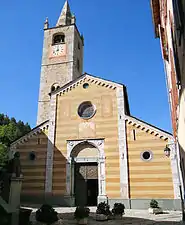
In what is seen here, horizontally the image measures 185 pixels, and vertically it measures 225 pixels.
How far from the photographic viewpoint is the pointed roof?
109 feet

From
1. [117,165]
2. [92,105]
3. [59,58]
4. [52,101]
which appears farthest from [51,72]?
[117,165]

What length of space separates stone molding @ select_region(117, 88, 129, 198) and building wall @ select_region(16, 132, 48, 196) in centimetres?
602

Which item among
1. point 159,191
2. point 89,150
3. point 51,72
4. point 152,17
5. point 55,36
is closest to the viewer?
point 152,17

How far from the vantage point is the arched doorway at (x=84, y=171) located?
17.3 metres

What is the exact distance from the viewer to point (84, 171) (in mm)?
17625

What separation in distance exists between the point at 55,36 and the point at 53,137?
→ 61.4 feet

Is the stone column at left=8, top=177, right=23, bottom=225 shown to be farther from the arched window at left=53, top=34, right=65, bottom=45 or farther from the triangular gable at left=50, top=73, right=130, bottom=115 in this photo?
the arched window at left=53, top=34, right=65, bottom=45

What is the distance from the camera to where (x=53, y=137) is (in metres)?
18.3

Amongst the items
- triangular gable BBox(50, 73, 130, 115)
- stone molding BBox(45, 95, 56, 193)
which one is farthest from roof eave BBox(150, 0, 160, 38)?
stone molding BBox(45, 95, 56, 193)

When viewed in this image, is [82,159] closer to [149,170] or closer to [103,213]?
A: [149,170]

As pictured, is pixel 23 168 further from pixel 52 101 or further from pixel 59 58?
pixel 59 58

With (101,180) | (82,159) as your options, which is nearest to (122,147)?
(101,180)

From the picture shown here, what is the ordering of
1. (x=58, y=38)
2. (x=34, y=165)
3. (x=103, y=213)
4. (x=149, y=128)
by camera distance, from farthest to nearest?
(x=58, y=38) → (x=34, y=165) → (x=149, y=128) → (x=103, y=213)

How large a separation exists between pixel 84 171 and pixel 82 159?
0.96 m
